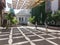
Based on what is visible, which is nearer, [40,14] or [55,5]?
[55,5]

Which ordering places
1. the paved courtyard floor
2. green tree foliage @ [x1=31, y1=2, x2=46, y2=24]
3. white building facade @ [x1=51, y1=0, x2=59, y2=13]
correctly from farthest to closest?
green tree foliage @ [x1=31, y1=2, x2=46, y2=24]
white building facade @ [x1=51, y1=0, x2=59, y2=13]
the paved courtyard floor

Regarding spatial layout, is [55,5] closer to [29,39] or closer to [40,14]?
[40,14]

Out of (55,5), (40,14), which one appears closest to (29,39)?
(55,5)

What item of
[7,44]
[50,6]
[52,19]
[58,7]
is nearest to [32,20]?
[50,6]

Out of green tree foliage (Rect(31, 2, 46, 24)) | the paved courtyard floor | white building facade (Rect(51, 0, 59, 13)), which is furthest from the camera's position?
green tree foliage (Rect(31, 2, 46, 24))

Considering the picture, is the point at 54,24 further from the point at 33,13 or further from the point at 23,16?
the point at 23,16

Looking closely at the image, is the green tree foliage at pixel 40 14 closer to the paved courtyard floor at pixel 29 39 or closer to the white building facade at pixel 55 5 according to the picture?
the white building facade at pixel 55 5

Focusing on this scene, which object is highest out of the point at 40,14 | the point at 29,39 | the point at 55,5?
the point at 55,5

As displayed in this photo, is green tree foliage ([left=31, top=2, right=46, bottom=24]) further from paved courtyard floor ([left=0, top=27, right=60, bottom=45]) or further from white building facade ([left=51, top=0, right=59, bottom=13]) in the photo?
paved courtyard floor ([left=0, top=27, right=60, bottom=45])

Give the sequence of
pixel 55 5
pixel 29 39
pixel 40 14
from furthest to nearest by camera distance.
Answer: pixel 40 14 < pixel 55 5 < pixel 29 39

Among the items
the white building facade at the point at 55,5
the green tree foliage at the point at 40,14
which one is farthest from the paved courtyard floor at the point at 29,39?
the green tree foliage at the point at 40,14

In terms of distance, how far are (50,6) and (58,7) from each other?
14.1 feet

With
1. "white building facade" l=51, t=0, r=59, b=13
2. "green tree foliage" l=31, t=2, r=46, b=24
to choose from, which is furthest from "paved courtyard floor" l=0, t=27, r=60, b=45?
"green tree foliage" l=31, t=2, r=46, b=24

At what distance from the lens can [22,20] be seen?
79.9m
